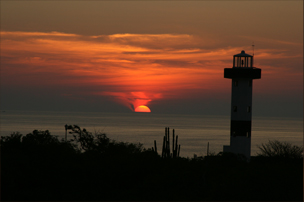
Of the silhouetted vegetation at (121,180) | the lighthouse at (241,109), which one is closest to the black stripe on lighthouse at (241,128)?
the lighthouse at (241,109)

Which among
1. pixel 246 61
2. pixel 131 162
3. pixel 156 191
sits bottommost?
pixel 156 191

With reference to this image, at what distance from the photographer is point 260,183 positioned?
63.4 feet

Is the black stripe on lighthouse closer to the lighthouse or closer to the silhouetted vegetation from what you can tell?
the lighthouse

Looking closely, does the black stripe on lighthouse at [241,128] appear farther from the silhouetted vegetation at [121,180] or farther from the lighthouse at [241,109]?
the silhouetted vegetation at [121,180]

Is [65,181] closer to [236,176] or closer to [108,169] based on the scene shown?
[108,169]

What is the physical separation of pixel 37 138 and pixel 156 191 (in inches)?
540

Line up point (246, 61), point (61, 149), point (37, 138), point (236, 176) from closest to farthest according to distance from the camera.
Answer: point (236, 176), point (61, 149), point (37, 138), point (246, 61)

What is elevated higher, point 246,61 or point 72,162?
point 246,61

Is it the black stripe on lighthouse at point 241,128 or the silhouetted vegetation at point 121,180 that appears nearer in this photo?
the silhouetted vegetation at point 121,180

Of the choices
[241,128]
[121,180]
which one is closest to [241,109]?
[241,128]

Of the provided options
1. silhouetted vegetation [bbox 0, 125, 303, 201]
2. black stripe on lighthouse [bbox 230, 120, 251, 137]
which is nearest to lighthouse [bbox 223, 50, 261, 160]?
black stripe on lighthouse [bbox 230, 120, 251, 137]

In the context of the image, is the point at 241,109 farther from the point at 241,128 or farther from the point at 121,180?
the point at 121,180

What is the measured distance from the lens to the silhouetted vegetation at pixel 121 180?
60.6 ft

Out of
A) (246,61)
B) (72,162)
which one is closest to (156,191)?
(72,162)
